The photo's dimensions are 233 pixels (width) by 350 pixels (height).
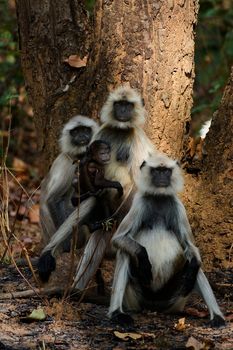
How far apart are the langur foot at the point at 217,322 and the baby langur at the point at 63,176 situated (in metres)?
1.78

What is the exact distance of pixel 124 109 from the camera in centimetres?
553

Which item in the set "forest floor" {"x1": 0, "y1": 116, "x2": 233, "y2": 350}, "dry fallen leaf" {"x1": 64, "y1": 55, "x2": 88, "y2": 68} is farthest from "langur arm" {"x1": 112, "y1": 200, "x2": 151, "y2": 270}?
"dry fallen leaf" {"x1": 64, "y1": 55, "x2": 88, "y2": 68}

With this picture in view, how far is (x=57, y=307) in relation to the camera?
4836mm

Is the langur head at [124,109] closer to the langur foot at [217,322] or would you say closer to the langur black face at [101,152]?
the langur black face at [101,152]

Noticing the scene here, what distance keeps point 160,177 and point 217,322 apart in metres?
0.91

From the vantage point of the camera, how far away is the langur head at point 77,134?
5.95 m

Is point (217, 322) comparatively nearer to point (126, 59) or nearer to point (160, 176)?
point (160, 176)

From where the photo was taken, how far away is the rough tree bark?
5965 millimetres

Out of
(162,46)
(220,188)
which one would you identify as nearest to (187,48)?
(162,46)

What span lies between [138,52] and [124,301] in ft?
6.23

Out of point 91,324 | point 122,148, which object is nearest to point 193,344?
point 91,324

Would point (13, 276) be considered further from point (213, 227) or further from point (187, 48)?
point (187, 48)

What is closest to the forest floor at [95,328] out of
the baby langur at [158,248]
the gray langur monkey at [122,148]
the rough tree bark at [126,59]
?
the baby langur at [158,248]

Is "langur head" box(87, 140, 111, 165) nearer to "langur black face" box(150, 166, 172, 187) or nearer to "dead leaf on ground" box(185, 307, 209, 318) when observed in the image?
"langur black face" box(150, 166, 172, 187)
